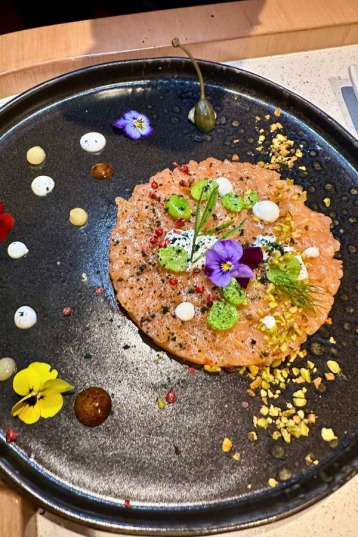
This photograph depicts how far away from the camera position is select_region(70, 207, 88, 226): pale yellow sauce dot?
7.22 feet

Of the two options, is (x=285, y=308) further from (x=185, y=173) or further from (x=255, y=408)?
(x=185, y=173)

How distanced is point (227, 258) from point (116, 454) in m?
0.85

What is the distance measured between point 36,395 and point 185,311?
0.63m

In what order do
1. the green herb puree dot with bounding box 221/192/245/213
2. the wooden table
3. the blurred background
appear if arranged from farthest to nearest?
the blurred background → the wooden table → the green herb puree dot with bounding box 221/192/245/213

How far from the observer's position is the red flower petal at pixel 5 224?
2160 millimetres

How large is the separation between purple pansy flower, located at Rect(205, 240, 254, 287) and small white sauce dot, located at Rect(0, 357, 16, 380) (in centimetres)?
83

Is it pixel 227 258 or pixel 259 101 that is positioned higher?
pixel 259 101

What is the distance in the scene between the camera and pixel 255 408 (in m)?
1.85

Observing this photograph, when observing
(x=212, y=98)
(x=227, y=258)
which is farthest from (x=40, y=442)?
(x=212, y=98)

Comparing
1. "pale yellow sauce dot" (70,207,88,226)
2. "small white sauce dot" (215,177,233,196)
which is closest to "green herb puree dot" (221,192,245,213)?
"small white sauce dot" (215,177,233,196)

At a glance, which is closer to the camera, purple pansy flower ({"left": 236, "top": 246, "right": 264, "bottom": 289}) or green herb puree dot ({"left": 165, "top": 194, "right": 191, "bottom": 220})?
purple pansy flower ({"left": 236, "top": 246, "right": 264, "bottom": 289})

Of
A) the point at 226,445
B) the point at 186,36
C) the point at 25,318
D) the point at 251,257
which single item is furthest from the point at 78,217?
the point at 186,36

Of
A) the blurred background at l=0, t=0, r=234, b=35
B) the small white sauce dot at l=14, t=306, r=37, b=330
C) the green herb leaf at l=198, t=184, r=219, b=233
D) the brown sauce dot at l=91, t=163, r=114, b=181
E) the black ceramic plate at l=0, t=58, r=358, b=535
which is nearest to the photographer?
the black ceramic plate at l=0, t=58, r=358, b=535

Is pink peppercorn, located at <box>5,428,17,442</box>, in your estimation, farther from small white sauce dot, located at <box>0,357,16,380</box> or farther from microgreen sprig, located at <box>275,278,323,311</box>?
microgreen sprig, located at <box>275,278,323,311</box>
